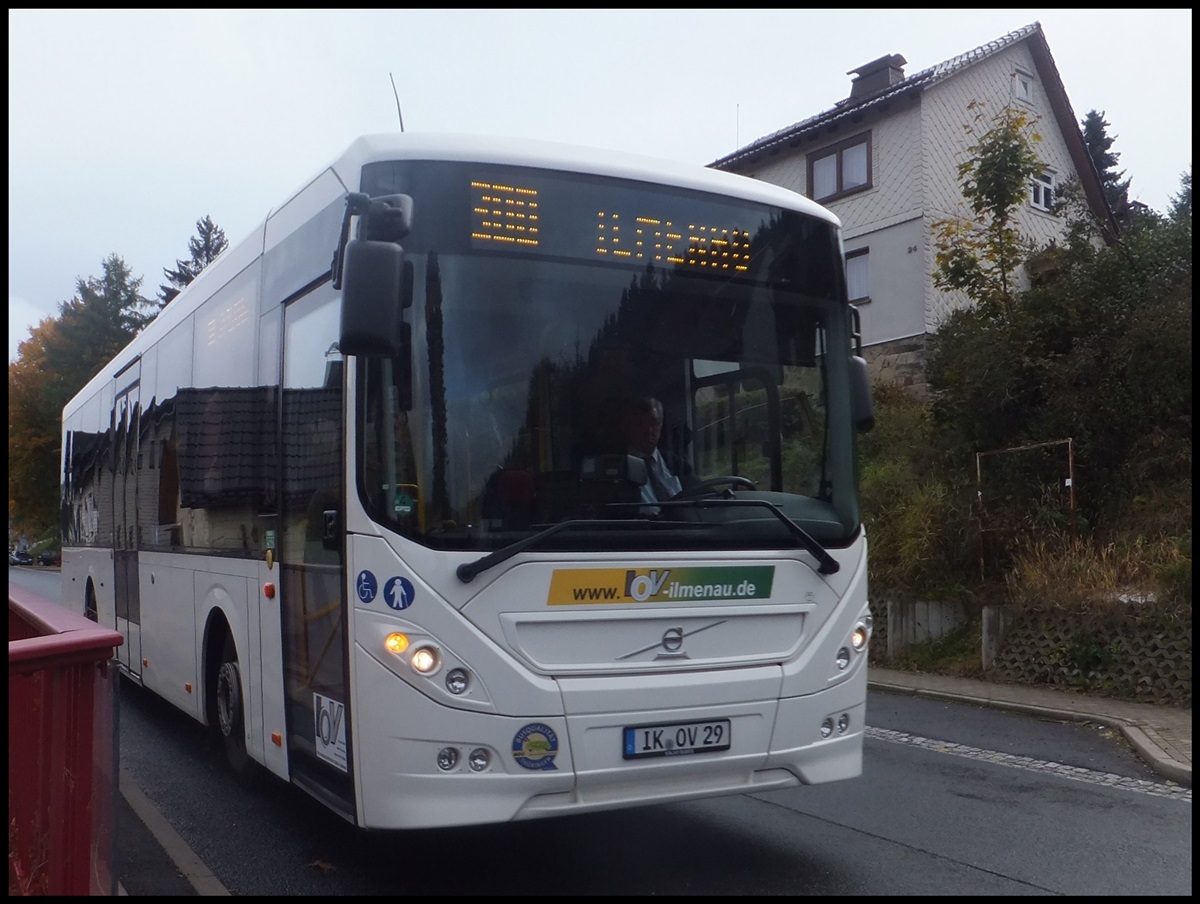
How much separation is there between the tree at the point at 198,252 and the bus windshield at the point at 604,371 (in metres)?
73.5

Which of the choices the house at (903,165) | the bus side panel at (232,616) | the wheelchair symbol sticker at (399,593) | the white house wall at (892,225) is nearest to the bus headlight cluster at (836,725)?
the wheelchair symbol sticker at (399,593)

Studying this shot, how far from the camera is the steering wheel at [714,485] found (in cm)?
551

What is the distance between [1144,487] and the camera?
44.9ft

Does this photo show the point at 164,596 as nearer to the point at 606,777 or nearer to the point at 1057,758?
the point at 606,777

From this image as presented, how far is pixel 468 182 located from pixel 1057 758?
632 cm

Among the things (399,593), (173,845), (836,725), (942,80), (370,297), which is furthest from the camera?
(942,80)

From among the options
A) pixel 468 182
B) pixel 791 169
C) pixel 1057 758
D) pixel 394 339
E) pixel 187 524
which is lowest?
pixel 1057 758

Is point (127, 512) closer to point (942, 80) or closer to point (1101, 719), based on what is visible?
point (1101, 719)

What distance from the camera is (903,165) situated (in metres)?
26.8

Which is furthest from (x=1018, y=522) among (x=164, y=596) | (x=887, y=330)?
(x=887, y=330)

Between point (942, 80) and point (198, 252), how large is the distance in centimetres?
5933

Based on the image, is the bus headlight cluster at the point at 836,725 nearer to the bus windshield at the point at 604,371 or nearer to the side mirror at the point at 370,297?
the bus windshield at the point at 604,371

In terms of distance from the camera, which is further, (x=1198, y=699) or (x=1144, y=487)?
(x=1144, y=487)

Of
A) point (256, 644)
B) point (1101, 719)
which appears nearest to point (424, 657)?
point (256, 644)
